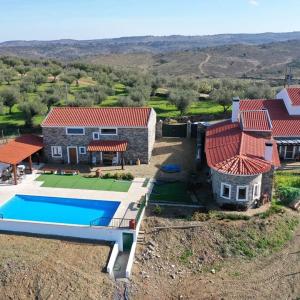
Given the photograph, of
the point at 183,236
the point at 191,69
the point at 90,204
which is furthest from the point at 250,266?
the point at 191,69

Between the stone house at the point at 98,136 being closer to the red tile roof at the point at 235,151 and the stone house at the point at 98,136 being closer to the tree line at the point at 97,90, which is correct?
the red tile roof at the point at 235,151

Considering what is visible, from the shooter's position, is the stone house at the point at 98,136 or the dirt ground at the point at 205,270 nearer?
the dirt ground at the point at 205,270

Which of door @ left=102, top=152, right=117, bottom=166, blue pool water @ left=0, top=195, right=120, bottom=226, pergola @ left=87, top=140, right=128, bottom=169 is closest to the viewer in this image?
blue pool water @ left=0, top=195, right=120, bottom=226

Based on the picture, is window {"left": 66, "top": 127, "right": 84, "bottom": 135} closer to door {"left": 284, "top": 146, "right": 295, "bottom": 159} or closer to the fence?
the fence

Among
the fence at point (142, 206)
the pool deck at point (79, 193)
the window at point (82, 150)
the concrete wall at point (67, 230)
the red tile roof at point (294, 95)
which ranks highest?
the red tile roof at point (294, 95)

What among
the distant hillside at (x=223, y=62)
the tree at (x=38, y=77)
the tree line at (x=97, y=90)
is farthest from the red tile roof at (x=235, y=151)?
the distant hillside at (x=223, y=62)

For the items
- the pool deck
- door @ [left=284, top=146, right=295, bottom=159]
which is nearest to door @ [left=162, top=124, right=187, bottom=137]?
door @ [left=284, top=146, right=295, bottom=159]

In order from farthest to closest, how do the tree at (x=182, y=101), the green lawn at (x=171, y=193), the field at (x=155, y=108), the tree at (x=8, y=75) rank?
1. the tree at (x=8, y=75)
2. the tree at (x=182, y=101)
3. the field at (x=155, y=108)
4. the green lawn at (x=171, y=193)
